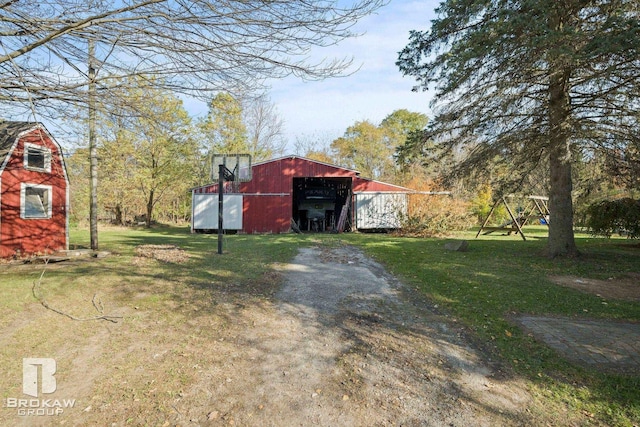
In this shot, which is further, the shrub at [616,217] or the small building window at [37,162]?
the shrub at [616,217]

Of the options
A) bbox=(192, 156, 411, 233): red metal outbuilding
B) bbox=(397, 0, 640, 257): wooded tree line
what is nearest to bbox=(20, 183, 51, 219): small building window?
bbox=(192, 156, 411, 233): red metal outbuilding

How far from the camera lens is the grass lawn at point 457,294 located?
300 centimetres

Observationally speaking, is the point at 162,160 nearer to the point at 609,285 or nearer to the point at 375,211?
the point at 375,211

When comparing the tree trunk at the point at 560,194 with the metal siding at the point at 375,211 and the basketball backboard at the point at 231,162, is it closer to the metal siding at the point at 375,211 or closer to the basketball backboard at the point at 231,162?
the basketball backboard at the point at 231,162

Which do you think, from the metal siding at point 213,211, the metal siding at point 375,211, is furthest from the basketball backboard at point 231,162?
the metal siding at point 375,211

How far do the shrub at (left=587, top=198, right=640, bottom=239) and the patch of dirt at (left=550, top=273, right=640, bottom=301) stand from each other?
490cm

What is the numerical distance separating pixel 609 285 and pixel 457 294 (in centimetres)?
348

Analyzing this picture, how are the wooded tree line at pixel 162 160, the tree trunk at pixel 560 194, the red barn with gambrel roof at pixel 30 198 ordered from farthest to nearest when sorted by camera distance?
the wooded tree line at pixel 162 160, the red barn with gambrel roof at pixel 30 198, the tree trunk at pixel 560 194

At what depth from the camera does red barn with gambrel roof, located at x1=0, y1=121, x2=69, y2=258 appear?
9508 millimetres

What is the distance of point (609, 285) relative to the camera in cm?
646

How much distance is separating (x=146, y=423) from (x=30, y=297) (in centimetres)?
449

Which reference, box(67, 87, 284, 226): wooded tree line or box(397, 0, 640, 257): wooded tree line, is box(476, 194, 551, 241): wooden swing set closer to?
box(397, 0, 640, 257): wooded tree line

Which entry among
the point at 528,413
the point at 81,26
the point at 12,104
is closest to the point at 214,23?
the point at 81,26

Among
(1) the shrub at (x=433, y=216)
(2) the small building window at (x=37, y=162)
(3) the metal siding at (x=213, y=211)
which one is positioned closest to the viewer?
(2) the small building window at (x=37, y=162)
